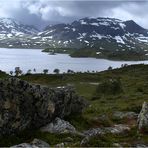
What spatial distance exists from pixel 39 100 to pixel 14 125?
3309mm

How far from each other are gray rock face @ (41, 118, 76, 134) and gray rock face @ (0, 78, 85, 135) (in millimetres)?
471

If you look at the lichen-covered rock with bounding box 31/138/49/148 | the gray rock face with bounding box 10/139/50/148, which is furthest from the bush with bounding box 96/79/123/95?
the gray rock face with bounding box 10/139/50/148

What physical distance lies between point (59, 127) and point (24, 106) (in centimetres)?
373

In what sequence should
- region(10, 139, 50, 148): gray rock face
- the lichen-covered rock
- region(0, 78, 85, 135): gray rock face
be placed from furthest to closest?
region(0, 78, 85, 135): gray rock face < the lichen-covered rock < region(10, 139, 50, 148): gray rock face

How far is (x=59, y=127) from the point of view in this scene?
1136 inches

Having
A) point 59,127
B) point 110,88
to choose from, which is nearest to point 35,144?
point 59,127

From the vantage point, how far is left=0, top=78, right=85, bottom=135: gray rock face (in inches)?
1009

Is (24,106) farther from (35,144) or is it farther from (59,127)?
(35,144)

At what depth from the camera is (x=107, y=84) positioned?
100750mm

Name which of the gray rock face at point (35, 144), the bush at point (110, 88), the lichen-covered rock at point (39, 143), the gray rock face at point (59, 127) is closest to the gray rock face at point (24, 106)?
the gray rock face at point (59, 127)

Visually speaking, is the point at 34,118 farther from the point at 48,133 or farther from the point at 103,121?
the point at 103,121

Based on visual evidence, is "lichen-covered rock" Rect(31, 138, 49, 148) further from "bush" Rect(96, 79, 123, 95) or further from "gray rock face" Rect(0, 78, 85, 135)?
"bush" Rect(96, 79, 123, 95)

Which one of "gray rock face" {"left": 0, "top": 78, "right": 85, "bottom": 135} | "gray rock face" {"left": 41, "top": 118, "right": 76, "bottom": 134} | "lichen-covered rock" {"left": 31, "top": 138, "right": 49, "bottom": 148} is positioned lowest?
"lichen-covered rock" {"left": 31, "top": 138, "right": 49, "bottom": 148}

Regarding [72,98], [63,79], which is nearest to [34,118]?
[72,98]
